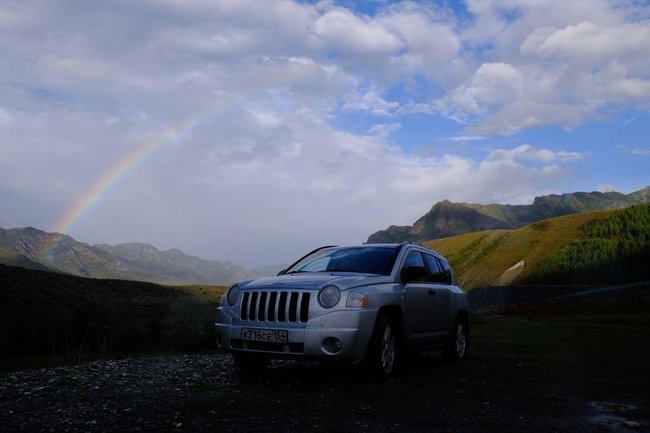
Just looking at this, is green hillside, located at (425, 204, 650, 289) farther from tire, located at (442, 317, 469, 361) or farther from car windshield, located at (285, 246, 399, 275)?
car windshield, located at (285, 246, 399, 275)

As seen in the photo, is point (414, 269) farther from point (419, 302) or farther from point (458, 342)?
point (458, 342)

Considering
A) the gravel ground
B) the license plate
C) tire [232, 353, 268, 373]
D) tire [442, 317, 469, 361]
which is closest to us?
the gravel ground

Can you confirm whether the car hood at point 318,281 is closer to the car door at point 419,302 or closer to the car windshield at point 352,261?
the car windshield at point 352,261

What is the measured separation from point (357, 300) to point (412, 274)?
1.50m

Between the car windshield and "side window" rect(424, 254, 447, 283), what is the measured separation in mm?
1135

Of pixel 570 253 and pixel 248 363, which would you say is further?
pixel 570 253

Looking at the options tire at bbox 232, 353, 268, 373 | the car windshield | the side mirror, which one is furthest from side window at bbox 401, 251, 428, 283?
tire at bbox 232, 353, 268, 373

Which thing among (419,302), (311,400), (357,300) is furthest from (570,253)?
(311,400)

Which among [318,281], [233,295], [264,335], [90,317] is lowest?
[90,317]

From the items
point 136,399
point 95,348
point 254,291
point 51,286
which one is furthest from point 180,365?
point 51,286

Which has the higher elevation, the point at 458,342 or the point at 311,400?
the point at 458,342

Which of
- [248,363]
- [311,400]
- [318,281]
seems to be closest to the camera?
[311,400]

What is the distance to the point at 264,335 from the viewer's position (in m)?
7.07

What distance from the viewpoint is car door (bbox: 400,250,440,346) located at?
324 inches
